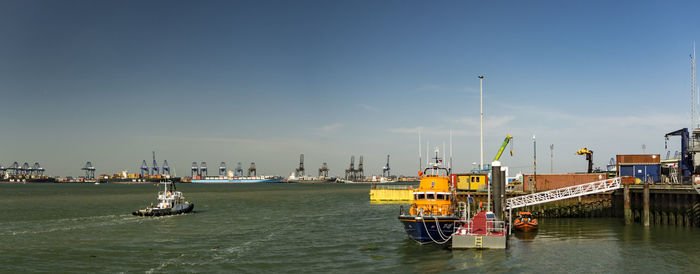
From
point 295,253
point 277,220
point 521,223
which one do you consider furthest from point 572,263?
point 277,220

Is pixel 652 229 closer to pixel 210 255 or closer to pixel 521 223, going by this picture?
pixel 521 223

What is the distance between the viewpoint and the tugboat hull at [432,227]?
3447 cm

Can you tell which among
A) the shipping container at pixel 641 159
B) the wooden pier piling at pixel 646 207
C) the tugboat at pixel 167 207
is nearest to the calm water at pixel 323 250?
the wooden pier piling at pixel 646 207

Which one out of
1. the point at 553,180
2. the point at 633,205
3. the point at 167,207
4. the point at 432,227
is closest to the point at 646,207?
the point at 633,205

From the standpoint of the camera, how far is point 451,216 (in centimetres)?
3466

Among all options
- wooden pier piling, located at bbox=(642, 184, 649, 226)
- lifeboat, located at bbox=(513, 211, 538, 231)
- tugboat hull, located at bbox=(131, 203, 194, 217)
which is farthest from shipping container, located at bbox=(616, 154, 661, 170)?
tugboat hull, located at bbox=(131, 203, 194, 217)

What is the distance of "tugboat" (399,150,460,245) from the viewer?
34656 mm

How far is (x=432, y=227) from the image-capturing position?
34781mm

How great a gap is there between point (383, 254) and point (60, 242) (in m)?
27.8

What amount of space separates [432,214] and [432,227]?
1.21 meters

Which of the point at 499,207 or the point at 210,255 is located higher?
the point at 499,207

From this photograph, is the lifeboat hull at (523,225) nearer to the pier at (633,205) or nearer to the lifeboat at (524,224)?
the lifeboat at (524,224)

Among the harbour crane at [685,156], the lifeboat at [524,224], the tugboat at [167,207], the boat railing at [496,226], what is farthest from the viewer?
the tugboat at [167,207]

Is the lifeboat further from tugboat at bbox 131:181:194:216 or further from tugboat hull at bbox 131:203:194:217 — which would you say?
tugboat at bbox 131:181:194:216
